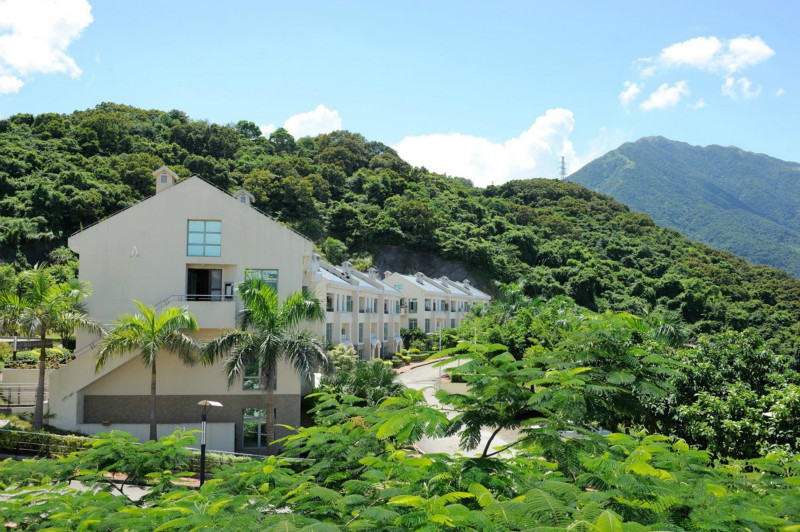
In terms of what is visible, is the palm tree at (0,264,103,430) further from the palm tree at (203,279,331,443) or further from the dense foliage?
the dense foliage

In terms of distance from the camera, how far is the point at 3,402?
30.6 metres

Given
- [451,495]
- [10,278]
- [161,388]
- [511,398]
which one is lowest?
[161,388]

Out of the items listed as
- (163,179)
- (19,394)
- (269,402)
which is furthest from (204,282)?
(19,394)

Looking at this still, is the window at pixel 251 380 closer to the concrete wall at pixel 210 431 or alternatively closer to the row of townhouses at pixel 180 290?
the row of townhouses at pixel 180 290

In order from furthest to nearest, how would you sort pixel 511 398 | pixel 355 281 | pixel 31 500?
1. pixel 355 281
2. pixel 31 500
3. pixel 511 398

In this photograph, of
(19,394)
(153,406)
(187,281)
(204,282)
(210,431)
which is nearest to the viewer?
(153,406)

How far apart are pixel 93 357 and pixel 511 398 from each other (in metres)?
25.8

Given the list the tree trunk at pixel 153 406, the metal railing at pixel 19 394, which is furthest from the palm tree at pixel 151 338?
the metal railing at pixel 19 394

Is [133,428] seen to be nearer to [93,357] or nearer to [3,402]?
[93,357]

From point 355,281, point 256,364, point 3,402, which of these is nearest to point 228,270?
point 256,364

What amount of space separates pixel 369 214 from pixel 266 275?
63.9 metres

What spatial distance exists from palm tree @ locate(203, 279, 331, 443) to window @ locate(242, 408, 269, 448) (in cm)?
230

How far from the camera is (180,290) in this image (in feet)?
103

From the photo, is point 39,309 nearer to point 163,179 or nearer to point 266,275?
point 163,179
